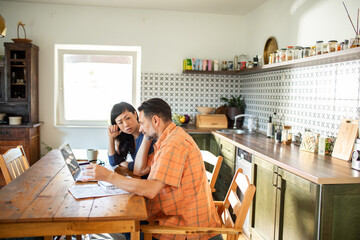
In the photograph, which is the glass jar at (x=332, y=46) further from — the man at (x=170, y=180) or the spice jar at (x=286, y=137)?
the man at (x=170, y=180)

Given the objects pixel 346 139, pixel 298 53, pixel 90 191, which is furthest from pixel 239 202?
pixel 298 53

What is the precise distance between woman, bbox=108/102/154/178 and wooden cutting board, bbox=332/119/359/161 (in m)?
1.52

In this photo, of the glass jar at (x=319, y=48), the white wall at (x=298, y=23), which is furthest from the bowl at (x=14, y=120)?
the glass jar at (x=319, y=48)

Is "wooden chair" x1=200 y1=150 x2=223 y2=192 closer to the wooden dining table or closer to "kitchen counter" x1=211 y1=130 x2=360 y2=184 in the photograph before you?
"kitchen counter" x1=211 y1=130 x2=360 y2=184

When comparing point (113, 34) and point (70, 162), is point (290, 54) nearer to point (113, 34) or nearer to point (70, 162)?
point (70, 162)

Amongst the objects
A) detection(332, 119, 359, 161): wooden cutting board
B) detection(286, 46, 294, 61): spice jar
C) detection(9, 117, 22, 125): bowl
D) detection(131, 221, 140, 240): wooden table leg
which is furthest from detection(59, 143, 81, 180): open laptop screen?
detection(9, 117, 22, 125): bowl

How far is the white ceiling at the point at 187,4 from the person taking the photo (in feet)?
13.7

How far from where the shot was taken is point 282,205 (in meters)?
2.29

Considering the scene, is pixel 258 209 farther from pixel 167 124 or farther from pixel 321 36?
pixel 321 36

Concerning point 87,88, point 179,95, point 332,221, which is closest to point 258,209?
point 332,221

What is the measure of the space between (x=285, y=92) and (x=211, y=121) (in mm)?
1263

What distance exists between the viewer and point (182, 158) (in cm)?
160

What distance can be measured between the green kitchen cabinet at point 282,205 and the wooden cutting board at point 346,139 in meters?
0.50

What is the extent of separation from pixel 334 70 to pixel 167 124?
165 cm
